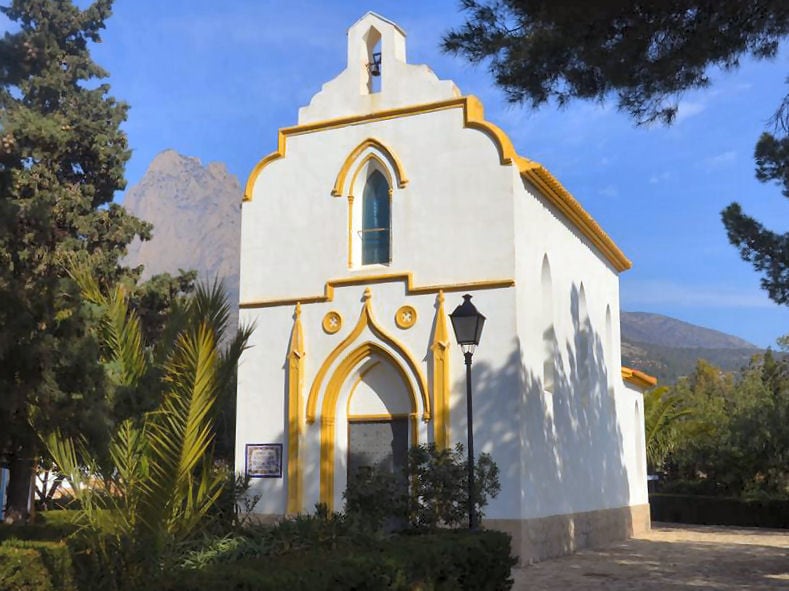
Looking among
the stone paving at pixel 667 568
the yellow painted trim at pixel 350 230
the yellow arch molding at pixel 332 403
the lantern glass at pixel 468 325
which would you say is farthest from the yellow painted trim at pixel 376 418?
the lantern glass at pixel 468 325

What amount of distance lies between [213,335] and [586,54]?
205 inches

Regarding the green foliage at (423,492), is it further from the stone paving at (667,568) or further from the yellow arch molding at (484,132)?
the yellow arch molding at (484,132)

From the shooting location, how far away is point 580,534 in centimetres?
1741

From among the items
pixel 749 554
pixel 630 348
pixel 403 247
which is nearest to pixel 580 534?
pixel 749 554

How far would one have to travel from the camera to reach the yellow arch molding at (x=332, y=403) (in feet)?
51.6

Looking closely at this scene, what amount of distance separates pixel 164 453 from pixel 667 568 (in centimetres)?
996

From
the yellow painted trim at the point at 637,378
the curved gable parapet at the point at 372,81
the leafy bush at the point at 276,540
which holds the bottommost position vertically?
the leafy bush at the point at 276,540

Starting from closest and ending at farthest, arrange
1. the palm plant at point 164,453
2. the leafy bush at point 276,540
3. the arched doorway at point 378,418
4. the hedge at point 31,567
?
1. the palm plant at point 164,453
2. the hedge at point 31,567
3. the leafy bush at point 276,540
4. the arched doorway at point 378,418

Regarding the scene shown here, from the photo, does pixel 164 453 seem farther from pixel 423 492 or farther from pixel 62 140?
pixel 62 140

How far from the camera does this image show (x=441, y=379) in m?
15.0

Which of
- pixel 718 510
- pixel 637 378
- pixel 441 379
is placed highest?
pixel 637 378

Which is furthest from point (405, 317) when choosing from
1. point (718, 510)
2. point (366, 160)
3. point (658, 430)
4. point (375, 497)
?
point (658, 430)

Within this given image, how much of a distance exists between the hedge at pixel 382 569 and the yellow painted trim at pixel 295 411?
608 cm

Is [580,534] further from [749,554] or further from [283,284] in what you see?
[283,284]
